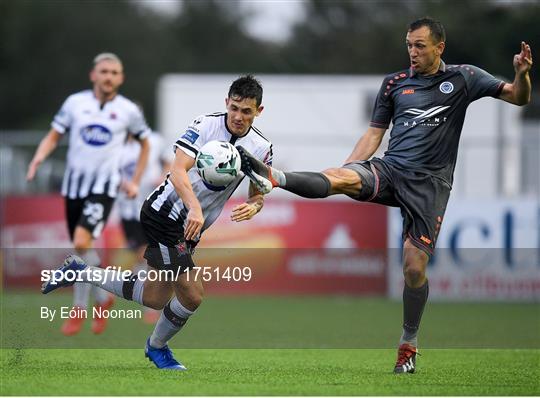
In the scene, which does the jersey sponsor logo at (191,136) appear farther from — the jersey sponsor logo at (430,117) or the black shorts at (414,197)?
the jersey sponsor logo at (430,117)

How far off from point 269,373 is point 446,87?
2.58 metres

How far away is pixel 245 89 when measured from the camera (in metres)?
8.55

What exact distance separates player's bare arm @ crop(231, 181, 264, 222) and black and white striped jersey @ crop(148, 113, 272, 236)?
16cm

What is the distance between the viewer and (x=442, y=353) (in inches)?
436

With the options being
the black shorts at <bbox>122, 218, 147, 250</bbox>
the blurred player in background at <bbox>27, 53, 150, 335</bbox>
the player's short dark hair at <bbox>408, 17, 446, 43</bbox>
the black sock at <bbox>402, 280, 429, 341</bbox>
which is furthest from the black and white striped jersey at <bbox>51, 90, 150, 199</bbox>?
the black sock at <bbox>402, 280, 429, 341</bbox>

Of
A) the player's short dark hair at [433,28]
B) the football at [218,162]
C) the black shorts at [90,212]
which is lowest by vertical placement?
the black shorts at [90,212]

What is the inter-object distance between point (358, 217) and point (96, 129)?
8.47m

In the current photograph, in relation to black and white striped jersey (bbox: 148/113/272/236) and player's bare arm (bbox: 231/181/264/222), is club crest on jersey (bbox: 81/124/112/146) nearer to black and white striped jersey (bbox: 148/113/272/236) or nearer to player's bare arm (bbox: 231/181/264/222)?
black and white striped jersey (bbox: 148/113/272/236)

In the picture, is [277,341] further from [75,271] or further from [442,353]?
[75,271]

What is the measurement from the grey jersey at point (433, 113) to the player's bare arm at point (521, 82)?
110 millimetres

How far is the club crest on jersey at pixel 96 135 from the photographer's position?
12414mm

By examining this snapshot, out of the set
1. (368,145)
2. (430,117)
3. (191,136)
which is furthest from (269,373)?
(430,117)

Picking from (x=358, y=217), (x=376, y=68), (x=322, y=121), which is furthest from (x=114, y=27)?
(x=358, y=217)

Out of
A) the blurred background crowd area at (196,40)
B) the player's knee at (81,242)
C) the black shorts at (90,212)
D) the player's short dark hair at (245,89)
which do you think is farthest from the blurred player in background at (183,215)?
the blurred background crowd area at (196,40)
